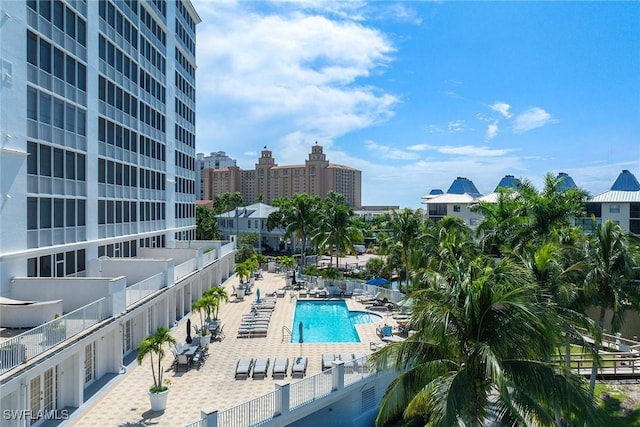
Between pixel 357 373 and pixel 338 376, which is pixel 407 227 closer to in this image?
pixel 357 373

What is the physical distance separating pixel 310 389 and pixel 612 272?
11965 millimetres

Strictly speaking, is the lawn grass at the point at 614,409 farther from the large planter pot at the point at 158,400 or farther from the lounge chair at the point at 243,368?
the large planter pot at the point at 158,400

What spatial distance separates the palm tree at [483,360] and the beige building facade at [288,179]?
123 meters

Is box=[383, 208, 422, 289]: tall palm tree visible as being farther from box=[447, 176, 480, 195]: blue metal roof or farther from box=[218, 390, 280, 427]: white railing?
box=[447, 176, 480, 195]: blue metal roof

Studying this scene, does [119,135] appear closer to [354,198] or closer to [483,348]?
[483,348]

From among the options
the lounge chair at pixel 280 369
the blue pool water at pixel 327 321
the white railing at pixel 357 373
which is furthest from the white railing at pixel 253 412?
the blue pool water at pixel 327 321

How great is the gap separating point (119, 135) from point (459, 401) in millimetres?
24415

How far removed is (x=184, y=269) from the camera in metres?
24.7

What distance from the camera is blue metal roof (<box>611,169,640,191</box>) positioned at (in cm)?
4931

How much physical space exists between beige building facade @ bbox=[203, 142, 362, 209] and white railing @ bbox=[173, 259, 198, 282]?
347 ft

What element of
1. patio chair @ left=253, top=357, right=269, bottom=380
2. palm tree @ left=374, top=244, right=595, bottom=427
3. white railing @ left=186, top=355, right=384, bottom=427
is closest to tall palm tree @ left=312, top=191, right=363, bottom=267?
patio chair @ left=253, top=357, right=269, bottom=380

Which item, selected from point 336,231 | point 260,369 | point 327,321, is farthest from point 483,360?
point 336,231

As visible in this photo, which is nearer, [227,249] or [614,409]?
[614,409]

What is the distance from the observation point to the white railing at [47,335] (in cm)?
1068
